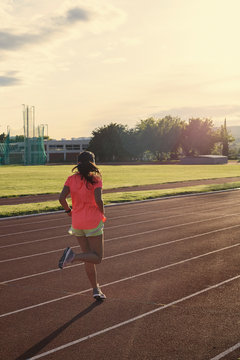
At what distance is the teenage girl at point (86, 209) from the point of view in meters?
6.29

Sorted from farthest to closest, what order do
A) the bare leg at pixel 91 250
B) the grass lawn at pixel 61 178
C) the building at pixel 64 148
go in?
the building at pixel 64 148
the grass lawn at pixel 61 178
the bare leg at pixel 91 250

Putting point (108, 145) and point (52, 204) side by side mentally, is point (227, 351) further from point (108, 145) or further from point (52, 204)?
point (108, 145)

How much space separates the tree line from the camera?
108312mm

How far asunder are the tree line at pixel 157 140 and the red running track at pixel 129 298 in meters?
96.0

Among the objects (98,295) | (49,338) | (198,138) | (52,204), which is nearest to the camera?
(49,338)

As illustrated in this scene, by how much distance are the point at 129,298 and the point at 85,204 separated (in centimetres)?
146

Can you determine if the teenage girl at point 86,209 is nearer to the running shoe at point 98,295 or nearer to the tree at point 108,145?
the running shoe at point 98,295

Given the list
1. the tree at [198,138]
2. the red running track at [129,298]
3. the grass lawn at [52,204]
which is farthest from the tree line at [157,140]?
the red running track at [129,298]

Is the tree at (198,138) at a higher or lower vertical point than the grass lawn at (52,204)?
higher

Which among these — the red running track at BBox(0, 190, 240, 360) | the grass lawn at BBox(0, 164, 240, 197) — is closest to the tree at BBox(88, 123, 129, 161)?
the grass lawn at BBox(0, 164, 240, 197)

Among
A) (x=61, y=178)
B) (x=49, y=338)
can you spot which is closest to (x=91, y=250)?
(x=49, y=338)

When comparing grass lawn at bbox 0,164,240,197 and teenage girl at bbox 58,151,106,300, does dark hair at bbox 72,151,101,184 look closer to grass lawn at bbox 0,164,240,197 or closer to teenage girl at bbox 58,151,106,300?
teenage girl at bbox 58,151,106,300

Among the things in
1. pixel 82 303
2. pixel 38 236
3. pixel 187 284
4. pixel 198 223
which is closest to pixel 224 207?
Result: pixel 198 223

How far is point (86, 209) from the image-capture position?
6.35 metres
